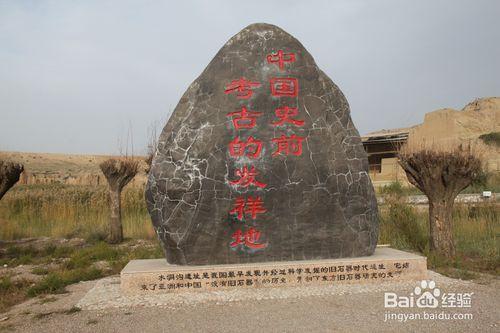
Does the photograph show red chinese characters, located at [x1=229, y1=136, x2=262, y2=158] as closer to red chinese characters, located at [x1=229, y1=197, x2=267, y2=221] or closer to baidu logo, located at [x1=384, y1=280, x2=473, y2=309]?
red chinese characters, located at [x1=229, y1=197, x2=267, y2=221]

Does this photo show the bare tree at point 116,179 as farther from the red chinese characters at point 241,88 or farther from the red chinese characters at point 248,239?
the red chinese characters at point 248,239

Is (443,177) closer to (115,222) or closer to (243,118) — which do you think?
(243,118)

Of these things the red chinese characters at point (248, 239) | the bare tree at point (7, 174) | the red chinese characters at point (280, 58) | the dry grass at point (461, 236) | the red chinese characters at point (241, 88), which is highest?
the red chinese characters at point (280, 58)

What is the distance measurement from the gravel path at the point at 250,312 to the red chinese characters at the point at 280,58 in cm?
264

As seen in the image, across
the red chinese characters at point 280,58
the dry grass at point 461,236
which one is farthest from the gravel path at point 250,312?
the red chinese characters at point 280,58

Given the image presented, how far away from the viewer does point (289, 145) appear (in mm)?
5547

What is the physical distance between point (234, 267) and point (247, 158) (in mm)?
1235

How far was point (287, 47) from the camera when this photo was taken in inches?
228

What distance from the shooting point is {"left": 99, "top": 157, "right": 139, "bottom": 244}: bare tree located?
9.77 metres

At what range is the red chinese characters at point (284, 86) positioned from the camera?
5.66 metres

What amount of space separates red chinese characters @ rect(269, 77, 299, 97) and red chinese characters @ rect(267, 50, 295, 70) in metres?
0.17

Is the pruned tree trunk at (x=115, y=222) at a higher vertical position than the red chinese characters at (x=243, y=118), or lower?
lower

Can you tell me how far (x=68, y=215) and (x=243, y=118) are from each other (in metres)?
8.14

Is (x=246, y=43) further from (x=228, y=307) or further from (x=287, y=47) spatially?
(x=228, y=307)
